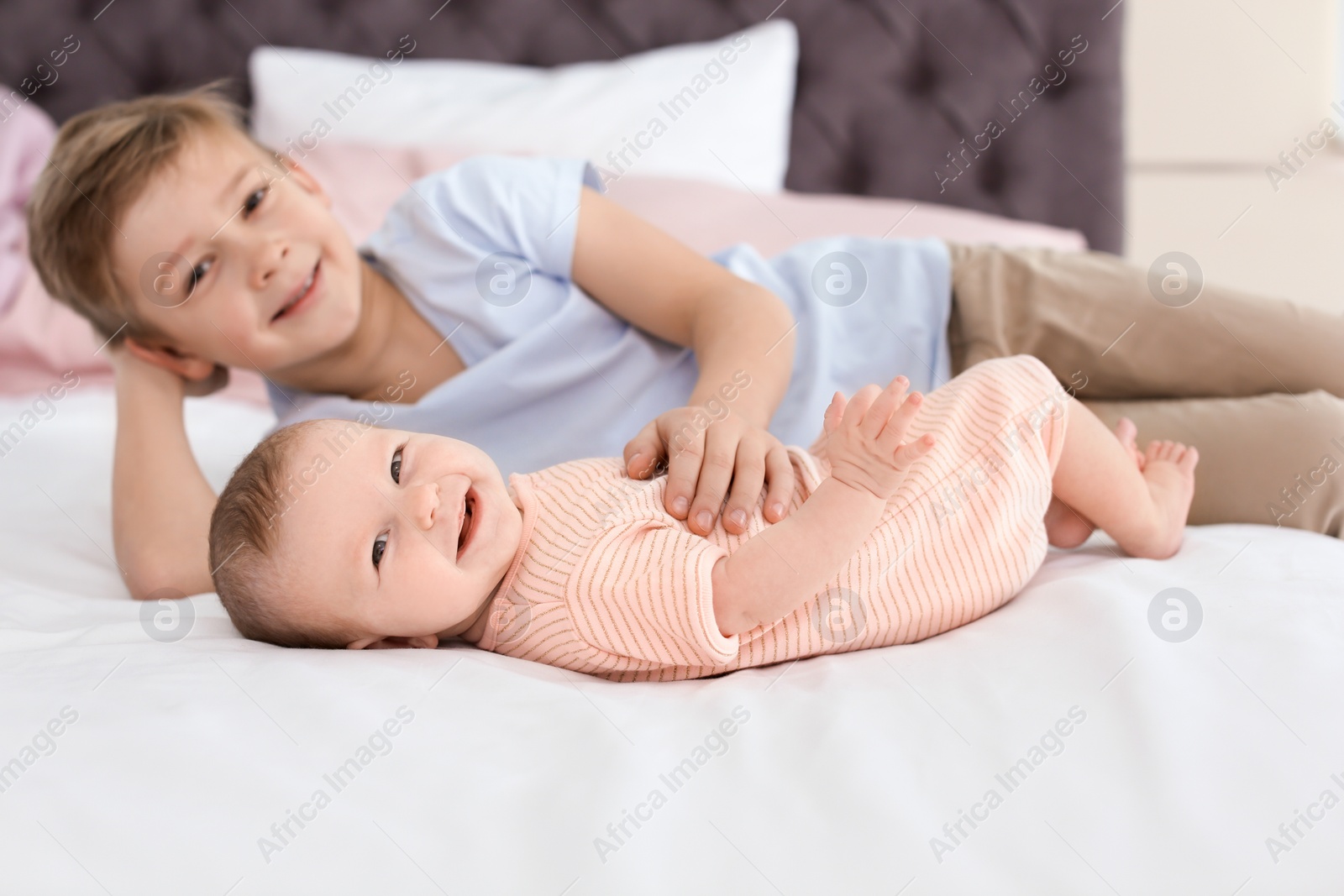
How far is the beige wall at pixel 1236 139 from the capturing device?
1.87m

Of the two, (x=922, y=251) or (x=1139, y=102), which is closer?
(x=922, y=251)

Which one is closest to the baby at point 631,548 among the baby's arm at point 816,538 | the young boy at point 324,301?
the baby's arm at point 816,538

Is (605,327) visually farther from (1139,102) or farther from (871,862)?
(1139,102)

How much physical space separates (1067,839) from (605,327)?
32.2 inches

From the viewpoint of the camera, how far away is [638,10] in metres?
1.86

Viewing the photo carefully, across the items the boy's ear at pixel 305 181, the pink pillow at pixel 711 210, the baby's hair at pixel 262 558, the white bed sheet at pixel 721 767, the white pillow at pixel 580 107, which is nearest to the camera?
the white bed sheet at pixel 721 767

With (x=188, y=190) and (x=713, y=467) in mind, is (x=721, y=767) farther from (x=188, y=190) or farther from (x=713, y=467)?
(x=188, y=190)

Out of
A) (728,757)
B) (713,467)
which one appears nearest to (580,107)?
(713,467)

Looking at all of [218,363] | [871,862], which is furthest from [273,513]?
[218,363]

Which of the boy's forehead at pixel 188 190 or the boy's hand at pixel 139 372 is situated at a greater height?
the boy's forehead at pixel 188 190

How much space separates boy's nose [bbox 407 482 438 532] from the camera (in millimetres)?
689

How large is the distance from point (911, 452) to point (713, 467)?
18cm

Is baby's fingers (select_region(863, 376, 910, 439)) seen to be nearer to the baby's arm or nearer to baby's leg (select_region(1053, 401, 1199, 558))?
the baby's arm

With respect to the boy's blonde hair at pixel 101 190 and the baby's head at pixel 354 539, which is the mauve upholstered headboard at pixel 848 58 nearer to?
the boy's blonde hair at pixel 101 190
